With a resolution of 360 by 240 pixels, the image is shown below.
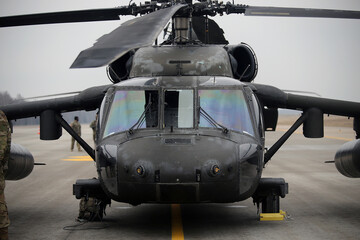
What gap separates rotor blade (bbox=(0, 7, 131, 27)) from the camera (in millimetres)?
11414

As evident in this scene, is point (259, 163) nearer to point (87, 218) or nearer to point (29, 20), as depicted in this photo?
point (87, 218)

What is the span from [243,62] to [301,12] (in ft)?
4.52

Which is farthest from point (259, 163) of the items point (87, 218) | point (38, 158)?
point (38, 158)

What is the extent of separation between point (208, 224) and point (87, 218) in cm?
194

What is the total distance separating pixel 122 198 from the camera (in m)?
8.99

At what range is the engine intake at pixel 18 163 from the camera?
438 inches

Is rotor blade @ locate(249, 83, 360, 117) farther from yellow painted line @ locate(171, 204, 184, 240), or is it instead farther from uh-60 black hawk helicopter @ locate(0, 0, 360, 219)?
yellow painted line @ locate(171, 204, 184, 240)

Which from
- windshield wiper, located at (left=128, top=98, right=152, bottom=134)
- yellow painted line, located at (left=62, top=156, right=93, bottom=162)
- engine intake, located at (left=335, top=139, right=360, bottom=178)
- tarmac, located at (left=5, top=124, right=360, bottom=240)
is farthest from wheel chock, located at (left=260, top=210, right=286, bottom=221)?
yellow painted line, located at (left=62, top=156, right=93, bottom=162)

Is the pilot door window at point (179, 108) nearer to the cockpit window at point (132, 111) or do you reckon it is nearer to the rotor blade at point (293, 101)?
the cockpit window at point (132, 111)

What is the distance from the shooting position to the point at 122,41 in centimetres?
682

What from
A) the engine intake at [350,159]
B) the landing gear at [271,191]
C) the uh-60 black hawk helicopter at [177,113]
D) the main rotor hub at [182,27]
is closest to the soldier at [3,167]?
the uh-60 black hawk helicopter at [177,113]

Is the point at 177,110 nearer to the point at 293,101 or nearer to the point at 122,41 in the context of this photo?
the point at 293,101

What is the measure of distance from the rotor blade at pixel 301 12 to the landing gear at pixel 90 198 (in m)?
4.46

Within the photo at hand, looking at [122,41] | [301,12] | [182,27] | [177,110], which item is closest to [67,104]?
[182,27]
